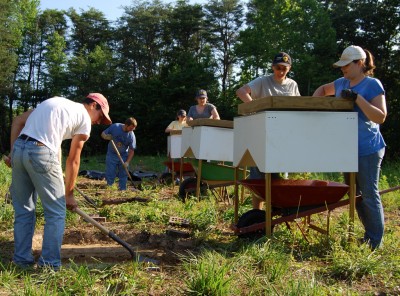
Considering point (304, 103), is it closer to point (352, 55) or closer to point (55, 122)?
point (352, 55)

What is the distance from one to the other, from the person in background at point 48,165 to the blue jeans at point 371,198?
218cm

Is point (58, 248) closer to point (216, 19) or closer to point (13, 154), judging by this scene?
point (13, 154)

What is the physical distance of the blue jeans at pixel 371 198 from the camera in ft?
12.2

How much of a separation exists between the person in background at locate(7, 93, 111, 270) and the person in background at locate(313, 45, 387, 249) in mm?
2071

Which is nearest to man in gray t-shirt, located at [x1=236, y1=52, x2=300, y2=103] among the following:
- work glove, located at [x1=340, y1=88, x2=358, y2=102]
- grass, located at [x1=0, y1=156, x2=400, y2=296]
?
work glove, located at [x1=340, y1=88, x2=358, y2=102]

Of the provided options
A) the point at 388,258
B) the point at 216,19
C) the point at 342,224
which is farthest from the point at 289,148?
the point at 216,19

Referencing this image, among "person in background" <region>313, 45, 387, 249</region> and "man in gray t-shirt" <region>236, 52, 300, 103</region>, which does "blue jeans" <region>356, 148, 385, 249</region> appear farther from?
"man in gray t-shirt" <region>236, 52, 300, 103</region>

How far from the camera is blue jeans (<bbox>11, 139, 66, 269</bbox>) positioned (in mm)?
3223

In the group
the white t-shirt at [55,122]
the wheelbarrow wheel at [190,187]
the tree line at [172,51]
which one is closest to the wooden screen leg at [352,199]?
the white t-shirt at [55,122]

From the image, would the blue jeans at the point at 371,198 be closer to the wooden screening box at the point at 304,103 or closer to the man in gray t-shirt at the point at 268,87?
the wooden screening box at the point at 304,103

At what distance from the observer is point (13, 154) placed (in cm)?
332

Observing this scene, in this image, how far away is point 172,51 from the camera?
37.2 m

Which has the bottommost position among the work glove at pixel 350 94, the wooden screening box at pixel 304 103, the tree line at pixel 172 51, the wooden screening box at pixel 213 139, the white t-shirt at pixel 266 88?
the wooden screening box at pixel 213 139

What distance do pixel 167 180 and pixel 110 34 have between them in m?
32.1
